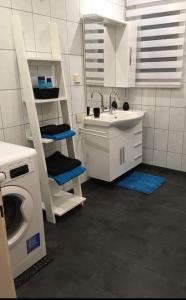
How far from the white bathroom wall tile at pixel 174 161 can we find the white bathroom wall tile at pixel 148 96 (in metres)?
0.72

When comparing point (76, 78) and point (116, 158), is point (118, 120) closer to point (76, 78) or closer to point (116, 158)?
point (116, 158)

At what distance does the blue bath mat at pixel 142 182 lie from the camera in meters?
2.88

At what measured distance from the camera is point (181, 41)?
2875mm

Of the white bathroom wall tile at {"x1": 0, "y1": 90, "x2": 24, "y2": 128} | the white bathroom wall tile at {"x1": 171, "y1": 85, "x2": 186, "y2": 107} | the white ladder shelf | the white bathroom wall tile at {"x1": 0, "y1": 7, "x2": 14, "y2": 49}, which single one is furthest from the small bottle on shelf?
the white bathroom wall tile at {"x1": 171, "y1": 85, "x2": 186, "y2": 107}

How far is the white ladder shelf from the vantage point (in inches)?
78.1

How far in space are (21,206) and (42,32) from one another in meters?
1.53

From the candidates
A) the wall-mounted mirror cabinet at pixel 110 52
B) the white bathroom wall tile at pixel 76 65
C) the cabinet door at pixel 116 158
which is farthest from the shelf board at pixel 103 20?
the cabinet door at pixel 116 158

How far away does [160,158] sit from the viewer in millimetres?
3410

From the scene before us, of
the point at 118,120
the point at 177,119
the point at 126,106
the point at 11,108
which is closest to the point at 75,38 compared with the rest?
the point at 118,120

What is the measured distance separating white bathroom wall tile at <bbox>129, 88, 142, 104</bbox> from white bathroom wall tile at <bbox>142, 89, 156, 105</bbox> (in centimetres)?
6

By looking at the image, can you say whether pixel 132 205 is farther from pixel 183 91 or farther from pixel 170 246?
pixel 183 91

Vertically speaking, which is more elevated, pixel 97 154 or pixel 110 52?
pixel 110 52

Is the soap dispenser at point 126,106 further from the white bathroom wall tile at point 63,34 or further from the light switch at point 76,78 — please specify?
the white bathroom wall tile at point 63,34

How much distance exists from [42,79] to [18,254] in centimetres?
139
